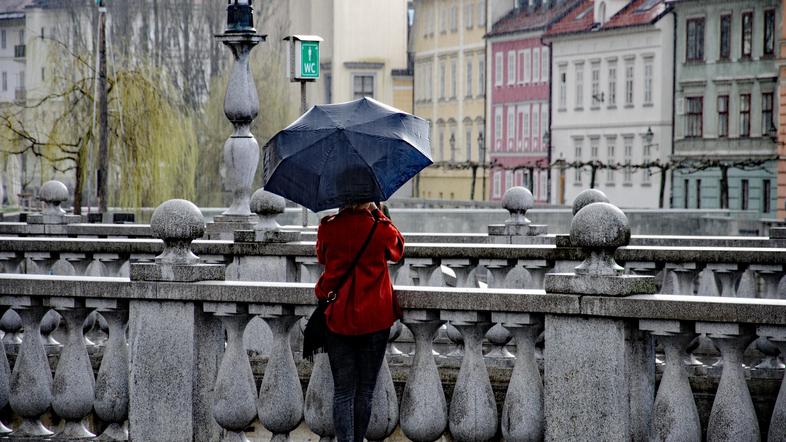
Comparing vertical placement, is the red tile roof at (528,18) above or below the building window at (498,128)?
above

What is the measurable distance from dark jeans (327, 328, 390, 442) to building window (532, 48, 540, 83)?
3008 inches

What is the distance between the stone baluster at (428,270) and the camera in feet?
42.1

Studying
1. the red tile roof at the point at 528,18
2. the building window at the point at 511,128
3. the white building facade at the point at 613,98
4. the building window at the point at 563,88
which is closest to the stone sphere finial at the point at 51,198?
the white building facade at the point at 613,98

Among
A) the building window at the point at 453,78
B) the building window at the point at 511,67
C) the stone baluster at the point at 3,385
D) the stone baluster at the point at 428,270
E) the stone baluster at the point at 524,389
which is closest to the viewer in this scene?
the stone baluster at the point at 524,389

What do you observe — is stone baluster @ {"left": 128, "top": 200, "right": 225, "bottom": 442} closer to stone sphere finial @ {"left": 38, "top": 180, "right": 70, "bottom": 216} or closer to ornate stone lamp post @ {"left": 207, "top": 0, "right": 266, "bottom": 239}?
ornate stone lamp post @ {"left": 207, "top": 0, "right": 266, "bottom": 239}

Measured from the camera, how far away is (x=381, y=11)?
10044 cm

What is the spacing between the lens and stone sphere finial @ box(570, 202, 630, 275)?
7.85 meters

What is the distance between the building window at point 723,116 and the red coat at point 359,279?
60.9 m

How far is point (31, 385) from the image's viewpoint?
357 inches

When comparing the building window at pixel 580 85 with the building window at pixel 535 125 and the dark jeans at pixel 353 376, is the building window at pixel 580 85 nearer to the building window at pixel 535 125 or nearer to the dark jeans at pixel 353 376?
the building window at pixel 535 125

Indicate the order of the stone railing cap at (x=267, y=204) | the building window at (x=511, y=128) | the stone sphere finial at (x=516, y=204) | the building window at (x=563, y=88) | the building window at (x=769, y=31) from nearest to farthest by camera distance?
the stone railing cap at (x=267, y=204) → the stone sphere finial at (x=516, y=204) → the building window at (x=769, y=31) → the building window at (x=563, y=88) → the building window at (x=511, y=128)

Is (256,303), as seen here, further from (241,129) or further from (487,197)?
(487,197)

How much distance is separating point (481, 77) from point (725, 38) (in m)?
24.9

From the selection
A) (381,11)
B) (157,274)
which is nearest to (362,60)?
(381,11)
